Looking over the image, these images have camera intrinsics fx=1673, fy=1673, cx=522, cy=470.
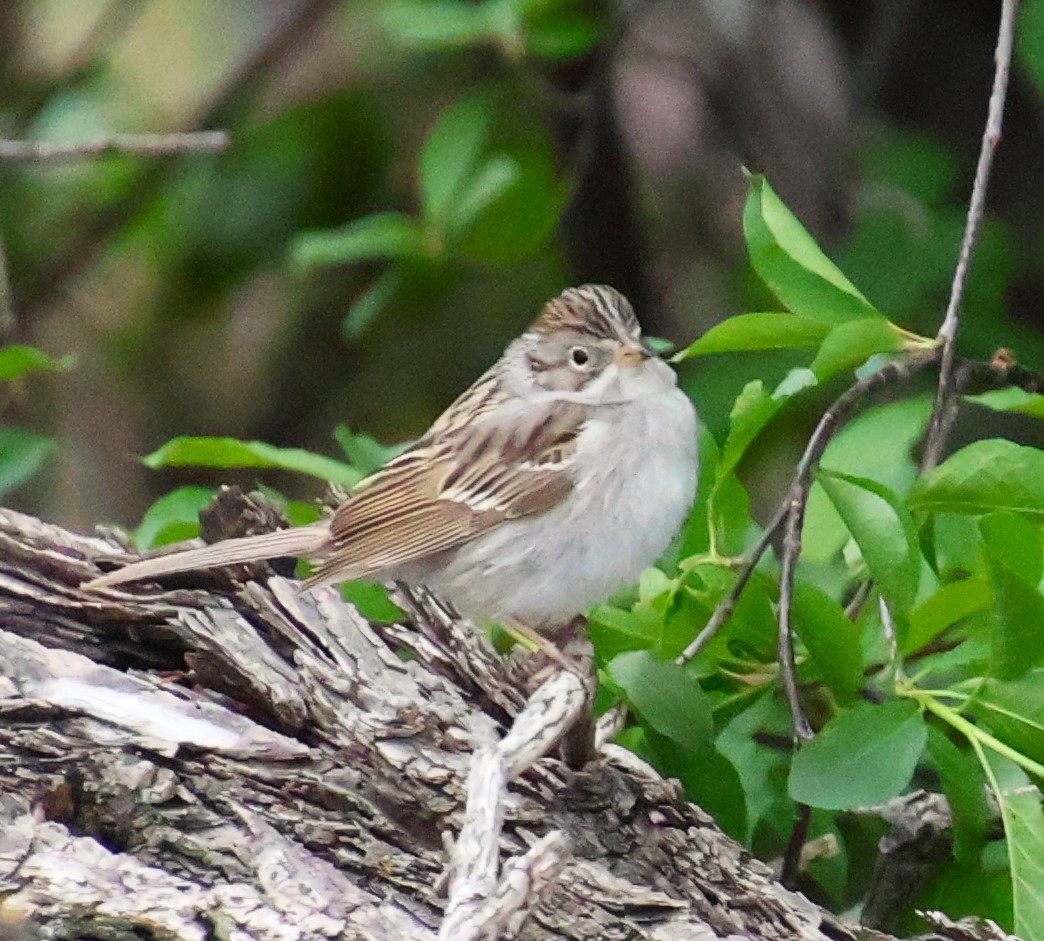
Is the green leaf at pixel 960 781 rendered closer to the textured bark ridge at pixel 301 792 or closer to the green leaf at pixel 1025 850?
the green leaf at pixel 1025 850

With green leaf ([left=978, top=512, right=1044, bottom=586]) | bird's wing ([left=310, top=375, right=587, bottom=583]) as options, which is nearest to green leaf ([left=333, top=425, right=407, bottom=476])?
bird's wing ([left=310, top=375, right=587, bottom=583])

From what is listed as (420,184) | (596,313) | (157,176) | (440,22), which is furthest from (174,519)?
(157,176)

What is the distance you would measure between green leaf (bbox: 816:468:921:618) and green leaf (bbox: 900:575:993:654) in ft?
0.27

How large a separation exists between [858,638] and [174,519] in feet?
3.07

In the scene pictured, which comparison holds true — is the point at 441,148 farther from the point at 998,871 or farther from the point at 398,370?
the point at 998,871

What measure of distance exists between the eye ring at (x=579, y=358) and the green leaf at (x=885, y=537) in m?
0.81

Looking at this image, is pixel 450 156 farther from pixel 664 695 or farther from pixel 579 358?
pixel 664 695

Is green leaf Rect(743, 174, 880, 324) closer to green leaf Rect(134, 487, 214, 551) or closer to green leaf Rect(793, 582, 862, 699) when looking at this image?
green leaf Rect(793, 582, 862, 699)

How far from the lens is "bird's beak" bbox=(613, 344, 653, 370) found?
7.82 ft

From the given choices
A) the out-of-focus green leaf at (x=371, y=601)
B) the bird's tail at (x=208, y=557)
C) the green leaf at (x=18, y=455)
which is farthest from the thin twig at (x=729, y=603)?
the green leaf at (x=18, y=455)

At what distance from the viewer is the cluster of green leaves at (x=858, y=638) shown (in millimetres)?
1584

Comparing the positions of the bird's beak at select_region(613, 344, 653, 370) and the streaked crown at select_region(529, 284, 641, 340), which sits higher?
the streaked crown at select_region(529, 284, 641, 340)

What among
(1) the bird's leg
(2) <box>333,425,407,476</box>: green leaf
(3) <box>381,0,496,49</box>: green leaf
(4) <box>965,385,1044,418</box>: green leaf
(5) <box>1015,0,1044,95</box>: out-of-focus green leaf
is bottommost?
(1) the bird's leg

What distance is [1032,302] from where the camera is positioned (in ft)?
13.1
